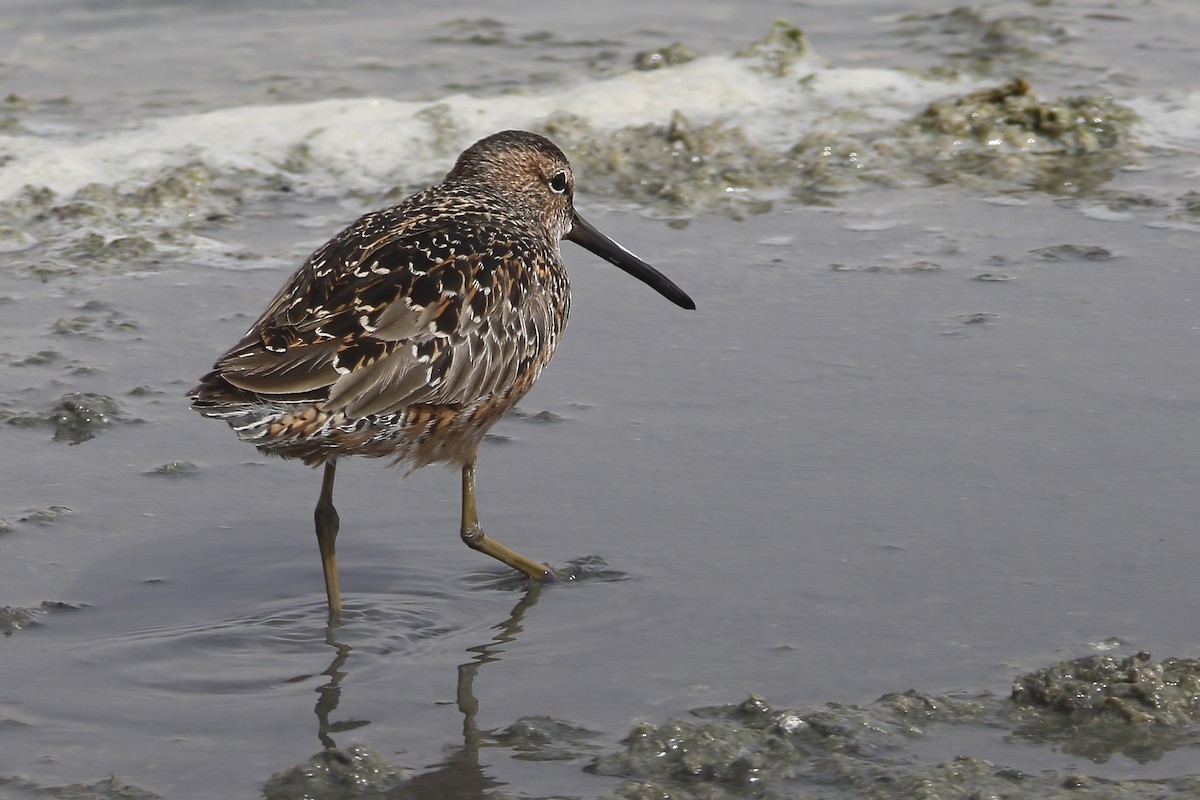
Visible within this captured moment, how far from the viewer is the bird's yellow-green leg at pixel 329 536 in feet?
13.9

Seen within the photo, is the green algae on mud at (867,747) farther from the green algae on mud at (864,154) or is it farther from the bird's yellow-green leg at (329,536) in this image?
the green algae on mud at (864,154)

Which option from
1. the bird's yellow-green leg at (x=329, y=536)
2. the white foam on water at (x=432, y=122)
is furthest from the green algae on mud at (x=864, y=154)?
the bird's yellow-green leg at (x=329, y=536)

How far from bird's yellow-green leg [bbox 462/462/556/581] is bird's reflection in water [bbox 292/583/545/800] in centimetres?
18

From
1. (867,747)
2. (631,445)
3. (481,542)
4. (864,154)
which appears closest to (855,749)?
(867,747)

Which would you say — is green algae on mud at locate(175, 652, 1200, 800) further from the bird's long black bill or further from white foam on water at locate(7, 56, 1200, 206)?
white foam on water at locate(7, 56, 1200, 206)

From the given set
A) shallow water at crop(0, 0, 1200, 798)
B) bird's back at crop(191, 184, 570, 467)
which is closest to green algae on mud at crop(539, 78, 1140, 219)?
shallow water at crop(0, 0, 1200, 798)

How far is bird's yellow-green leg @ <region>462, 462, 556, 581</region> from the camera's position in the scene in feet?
14.1

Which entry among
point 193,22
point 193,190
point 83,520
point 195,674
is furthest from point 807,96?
point 195,674

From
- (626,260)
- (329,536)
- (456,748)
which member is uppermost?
(626,260)

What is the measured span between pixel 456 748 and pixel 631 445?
5.17ft

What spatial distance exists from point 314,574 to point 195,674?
2.25 ft

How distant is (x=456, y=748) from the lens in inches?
137

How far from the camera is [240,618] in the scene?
13.6 feet

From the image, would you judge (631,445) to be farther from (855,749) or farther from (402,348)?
(855,749)
